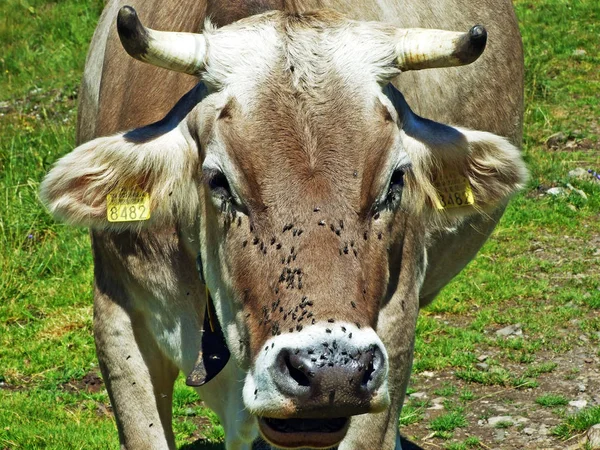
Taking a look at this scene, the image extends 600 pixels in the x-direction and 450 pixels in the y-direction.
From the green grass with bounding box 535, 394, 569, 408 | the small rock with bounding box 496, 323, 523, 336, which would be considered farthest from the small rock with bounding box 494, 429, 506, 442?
the small rock with bounding box 496, 323, 523, 336

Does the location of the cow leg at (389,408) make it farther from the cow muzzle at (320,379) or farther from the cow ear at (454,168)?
the cow muzzle at (320,379)

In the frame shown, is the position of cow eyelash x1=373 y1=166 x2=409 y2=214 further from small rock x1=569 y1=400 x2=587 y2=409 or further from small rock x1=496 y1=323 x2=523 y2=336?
small rock x1=496 y1=323 x2=523 y2=336

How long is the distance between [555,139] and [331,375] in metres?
7.40

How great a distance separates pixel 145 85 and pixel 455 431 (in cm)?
266

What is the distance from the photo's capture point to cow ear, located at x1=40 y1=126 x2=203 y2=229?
3932 mm

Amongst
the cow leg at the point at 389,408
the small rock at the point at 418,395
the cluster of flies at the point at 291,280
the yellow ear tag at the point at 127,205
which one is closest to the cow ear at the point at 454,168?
the cow leg at the point at 389,408

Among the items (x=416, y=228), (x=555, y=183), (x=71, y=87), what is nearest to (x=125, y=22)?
(x=416, y=228)

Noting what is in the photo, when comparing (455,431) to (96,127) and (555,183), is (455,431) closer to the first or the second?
(96,127)

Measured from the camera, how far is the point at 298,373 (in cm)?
311

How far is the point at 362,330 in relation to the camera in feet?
10.4

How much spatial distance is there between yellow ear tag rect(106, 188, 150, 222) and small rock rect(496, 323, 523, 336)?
3.58 meters

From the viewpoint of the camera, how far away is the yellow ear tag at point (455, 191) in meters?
4.29

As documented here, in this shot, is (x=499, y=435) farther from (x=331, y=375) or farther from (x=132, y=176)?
(x=331, y=375)

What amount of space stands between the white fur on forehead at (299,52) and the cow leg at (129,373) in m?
1.24
